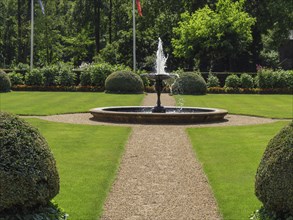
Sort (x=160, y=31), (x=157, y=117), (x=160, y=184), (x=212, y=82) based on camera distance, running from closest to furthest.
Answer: (x=160, y=184)
(x=157, y=117)
(x=212, y=82)
(x=160, y=31)

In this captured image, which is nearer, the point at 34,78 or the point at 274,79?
the point at 274,79

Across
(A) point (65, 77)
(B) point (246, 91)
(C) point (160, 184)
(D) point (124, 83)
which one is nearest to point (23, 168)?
(C) point (160, 184)

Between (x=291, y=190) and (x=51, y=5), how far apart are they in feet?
193

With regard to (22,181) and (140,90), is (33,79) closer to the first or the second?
(140,90)

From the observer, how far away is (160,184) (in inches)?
346

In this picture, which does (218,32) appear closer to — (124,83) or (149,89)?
(149,89)

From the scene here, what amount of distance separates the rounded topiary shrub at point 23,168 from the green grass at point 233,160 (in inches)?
102

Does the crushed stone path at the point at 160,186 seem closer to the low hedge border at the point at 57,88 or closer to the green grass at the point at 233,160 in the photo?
the green grass at the point at 233,160

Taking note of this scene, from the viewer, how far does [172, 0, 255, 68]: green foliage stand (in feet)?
136

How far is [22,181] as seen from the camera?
548 cm

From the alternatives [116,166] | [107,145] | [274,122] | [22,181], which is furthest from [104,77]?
[22,181]

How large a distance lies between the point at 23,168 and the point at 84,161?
17.2ft

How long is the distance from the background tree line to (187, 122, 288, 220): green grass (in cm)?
2612

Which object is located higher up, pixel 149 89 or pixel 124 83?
pixel 124 83
